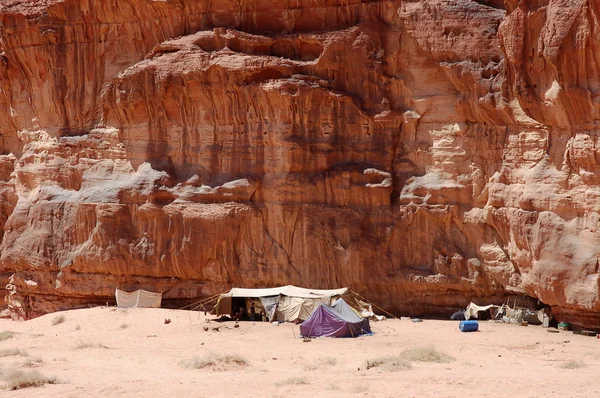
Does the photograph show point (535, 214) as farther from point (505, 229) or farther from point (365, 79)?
point (365, 79)

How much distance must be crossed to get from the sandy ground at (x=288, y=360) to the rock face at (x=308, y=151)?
2454mm

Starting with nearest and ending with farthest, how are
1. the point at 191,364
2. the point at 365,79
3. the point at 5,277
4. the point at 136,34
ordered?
the point at 191,364, the point at 365,79, the point at 136,34, the point at 5,277

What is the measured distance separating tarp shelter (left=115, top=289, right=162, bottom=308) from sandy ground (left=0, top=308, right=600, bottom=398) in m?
1.58

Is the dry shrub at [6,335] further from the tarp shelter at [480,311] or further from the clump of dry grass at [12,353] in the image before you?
the tarp shelter at [480,311]

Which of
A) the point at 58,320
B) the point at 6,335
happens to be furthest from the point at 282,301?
the point at 6,335

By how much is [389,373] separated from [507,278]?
8.68m

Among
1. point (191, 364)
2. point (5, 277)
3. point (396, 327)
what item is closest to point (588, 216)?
Result: point (396, 327)

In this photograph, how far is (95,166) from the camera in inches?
1331

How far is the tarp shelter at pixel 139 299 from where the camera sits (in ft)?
105

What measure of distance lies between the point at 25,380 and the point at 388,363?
8878 mm

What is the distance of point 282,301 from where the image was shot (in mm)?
28859

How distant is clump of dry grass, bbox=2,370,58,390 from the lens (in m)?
20.0

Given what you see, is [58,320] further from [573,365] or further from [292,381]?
[573,365]

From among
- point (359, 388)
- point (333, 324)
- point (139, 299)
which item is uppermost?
point (359, 388)
